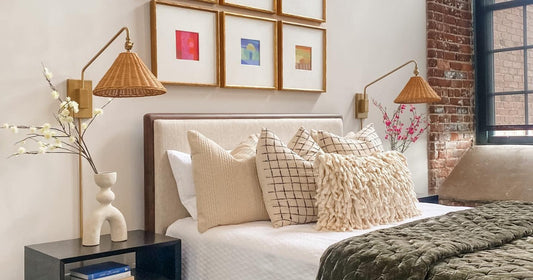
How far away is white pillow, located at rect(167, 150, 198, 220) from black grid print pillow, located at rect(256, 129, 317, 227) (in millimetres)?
339

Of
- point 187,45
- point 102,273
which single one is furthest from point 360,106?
point 102,273

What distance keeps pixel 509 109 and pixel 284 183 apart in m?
2.95

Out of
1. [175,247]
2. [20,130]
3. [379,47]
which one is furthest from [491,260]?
[379,47]

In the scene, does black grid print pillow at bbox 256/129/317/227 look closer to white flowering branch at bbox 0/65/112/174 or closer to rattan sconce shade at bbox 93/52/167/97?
rattan sconce shade at bbox 93/52/167/97

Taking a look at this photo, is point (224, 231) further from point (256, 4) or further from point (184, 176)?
point (256, 4)

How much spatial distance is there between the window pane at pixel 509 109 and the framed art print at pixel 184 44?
2.83 metres

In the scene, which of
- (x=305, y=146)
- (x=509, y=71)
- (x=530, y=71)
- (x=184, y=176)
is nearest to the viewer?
(x=184, y=176)

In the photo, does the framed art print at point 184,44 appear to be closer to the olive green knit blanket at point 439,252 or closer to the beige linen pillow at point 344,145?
the beige linen pillow at point 344,145

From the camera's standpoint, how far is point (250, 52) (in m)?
3.43

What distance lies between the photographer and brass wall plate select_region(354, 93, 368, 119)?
411 cm

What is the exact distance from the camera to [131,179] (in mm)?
2949

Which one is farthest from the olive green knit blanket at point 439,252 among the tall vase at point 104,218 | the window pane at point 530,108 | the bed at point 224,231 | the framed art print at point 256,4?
the window pane at point 530,108

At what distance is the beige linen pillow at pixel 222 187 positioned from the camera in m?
2.73

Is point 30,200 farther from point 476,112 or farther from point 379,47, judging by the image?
point 476,112
